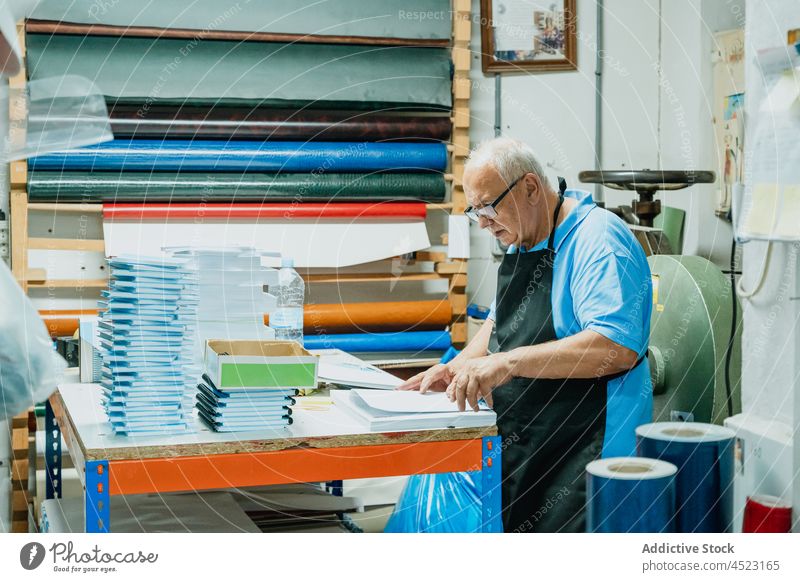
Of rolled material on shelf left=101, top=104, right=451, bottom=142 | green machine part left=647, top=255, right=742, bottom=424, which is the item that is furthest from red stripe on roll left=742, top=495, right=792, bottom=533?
rolled material on shelf left=101, top=104, right=451, bottom=142

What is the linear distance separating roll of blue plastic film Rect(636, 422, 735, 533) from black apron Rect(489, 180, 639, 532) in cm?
79

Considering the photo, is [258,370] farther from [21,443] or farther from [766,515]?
[21,443]

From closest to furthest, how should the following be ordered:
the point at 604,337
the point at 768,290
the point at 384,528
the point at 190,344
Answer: the point at 768,290
the point at 190,344
the point at 604,337
the point at 384,528

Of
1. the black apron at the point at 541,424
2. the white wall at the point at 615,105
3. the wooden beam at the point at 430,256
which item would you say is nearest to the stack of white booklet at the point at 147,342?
the black apron at the point at 541,424

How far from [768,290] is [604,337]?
0.40m

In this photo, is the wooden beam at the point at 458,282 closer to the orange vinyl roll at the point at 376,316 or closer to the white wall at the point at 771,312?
the orange vinyl roll at the point at 376,316

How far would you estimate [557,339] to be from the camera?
2.09 m

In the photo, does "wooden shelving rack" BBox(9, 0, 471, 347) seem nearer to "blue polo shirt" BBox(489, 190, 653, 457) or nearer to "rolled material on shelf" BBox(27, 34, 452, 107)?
"rolled material on shelf" BBox(27, 34, 452, 107)

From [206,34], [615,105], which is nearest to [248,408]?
[206,34]

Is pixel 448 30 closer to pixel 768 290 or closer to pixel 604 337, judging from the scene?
pixel 604 337

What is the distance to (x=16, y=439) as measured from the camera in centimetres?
318

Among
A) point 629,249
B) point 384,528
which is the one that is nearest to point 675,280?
point 629,249

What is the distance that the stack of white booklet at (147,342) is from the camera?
66.5 inches

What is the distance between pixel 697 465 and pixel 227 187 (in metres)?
2.44
